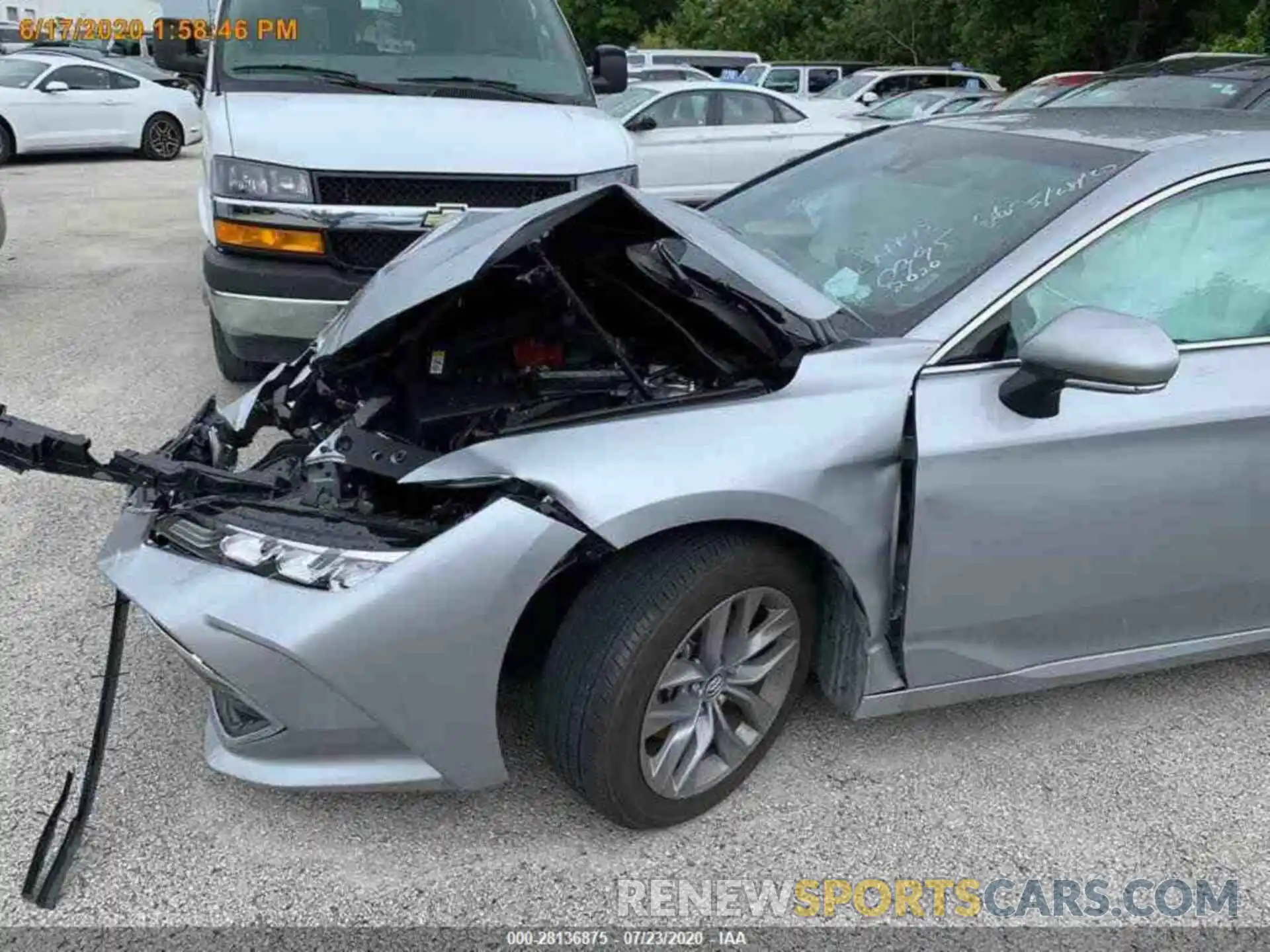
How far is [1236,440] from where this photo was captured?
2602 mm

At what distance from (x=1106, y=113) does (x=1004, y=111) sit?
320 millimetres

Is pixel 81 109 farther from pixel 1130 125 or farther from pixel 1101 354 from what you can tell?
pixel 1101 354

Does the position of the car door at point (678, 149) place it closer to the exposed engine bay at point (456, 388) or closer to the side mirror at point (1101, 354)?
the exposed engine bay at point (456, 388)

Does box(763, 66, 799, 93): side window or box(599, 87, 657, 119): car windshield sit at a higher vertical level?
box(599, 87, 657, 119): car windshield

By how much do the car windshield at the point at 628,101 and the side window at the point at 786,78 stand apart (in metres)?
12.2

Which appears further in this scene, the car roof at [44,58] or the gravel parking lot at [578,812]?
the car roof at [44,58]

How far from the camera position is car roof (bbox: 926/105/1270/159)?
2.75m

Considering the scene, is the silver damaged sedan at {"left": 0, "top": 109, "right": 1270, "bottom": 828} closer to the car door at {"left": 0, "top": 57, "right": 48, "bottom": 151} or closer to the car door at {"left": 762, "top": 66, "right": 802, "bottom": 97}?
the car door at {"left": 0, "top": 57, "right": 48, "bottom": 151}

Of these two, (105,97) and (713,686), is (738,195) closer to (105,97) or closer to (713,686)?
(713,686)

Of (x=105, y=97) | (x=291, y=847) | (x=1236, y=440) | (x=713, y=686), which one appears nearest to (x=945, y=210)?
(x=1236, y=440)

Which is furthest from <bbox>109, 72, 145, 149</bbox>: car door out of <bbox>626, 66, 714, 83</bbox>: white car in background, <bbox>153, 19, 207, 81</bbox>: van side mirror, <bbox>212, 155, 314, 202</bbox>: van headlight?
<bbox>212, 155, 314, 202</bbox>: van headlight

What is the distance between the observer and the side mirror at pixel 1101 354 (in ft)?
7.38

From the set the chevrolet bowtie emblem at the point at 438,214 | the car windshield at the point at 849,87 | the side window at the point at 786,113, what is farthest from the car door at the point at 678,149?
the car windshield at the point at 849,87

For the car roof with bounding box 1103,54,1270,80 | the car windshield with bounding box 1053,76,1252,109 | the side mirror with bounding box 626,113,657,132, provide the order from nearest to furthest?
the car windshield with bounding box 1053,76,1252,109, the car roof with bounding box 1103,54,1270,80, the side mirror with bounding box 626,113,657,132
